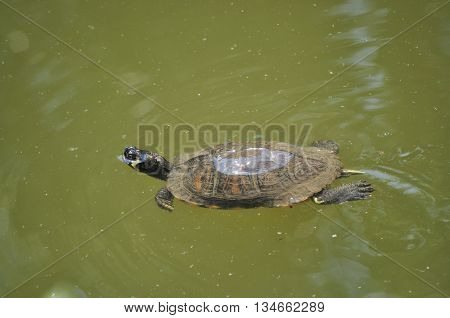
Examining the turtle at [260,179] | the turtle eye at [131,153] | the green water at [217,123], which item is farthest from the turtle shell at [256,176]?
the turtle eye at [131,153]

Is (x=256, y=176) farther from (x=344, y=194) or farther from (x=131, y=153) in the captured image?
(x=131, y=153)

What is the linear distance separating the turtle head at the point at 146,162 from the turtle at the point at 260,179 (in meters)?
0.19

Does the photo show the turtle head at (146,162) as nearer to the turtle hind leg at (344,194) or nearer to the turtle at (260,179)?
the turtle at (260,179)

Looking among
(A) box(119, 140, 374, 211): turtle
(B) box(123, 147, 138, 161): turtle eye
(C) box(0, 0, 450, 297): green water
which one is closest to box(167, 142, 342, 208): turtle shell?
(A) box(119, 140, 374, 211): turtle

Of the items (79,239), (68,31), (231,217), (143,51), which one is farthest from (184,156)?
(68,31)

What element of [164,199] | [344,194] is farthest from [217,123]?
Answer: [344,194]

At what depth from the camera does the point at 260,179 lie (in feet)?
12.9

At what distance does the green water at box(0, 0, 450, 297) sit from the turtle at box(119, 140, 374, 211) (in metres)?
0.16

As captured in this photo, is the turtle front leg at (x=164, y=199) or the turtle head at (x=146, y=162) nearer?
the turtle front leg at (x=164, y=199)

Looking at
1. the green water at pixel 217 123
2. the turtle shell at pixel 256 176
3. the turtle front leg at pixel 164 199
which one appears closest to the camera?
the green water at pixel 217 123

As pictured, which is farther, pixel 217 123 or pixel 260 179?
pixel 217 123

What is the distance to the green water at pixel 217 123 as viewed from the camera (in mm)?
3693

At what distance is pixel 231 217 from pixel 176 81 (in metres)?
2.04

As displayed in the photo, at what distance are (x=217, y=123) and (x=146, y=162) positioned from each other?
94cm
